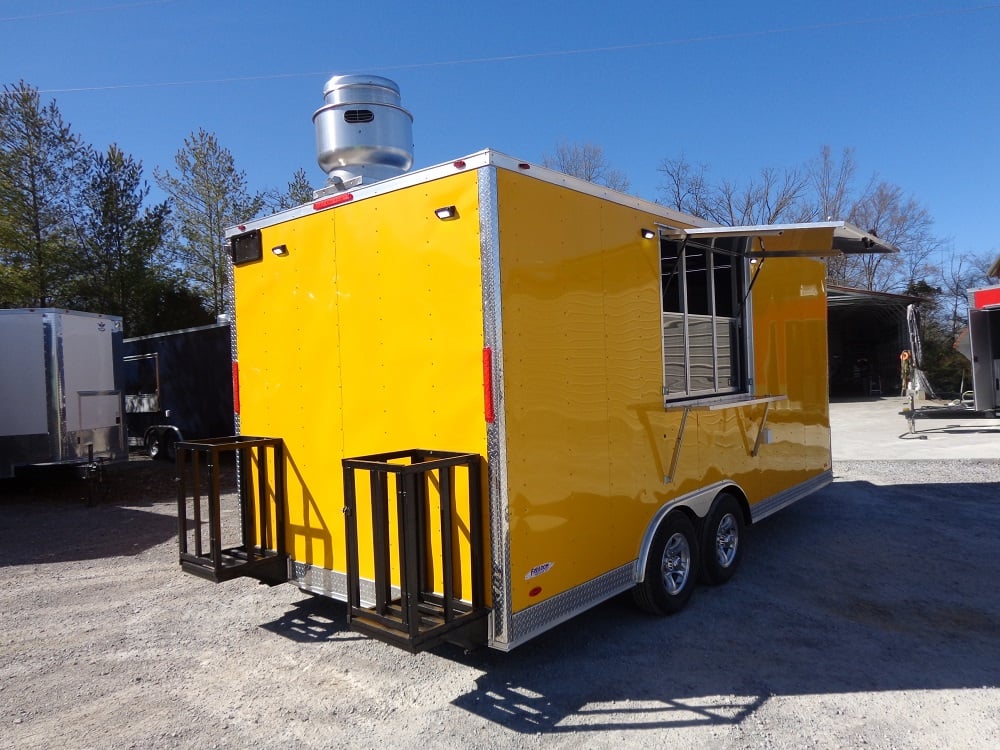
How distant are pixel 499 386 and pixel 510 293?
1.45ft

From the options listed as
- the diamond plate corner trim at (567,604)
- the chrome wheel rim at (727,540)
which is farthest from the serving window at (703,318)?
the diamond plate corner trim at (567,604)

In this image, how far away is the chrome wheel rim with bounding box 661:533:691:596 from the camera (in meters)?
4.39

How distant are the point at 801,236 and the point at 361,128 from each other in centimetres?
309

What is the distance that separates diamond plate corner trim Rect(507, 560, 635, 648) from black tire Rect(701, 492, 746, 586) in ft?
3.23

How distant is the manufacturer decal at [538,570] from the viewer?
3303mm

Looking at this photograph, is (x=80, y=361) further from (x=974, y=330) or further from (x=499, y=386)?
(x=974, y=330)

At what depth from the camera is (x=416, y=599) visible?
3.03 m

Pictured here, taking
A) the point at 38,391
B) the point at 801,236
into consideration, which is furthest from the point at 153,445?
the point at 801,236

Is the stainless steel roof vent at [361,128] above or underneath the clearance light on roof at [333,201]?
above

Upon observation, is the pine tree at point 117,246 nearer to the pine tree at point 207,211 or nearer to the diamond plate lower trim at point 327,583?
the pine tree at point 207,211

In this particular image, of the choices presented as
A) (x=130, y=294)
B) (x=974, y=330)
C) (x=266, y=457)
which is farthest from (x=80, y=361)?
(x=974, y=330)

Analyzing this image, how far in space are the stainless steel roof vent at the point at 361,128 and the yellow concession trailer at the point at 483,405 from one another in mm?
686

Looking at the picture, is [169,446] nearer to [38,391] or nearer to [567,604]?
[38,391]

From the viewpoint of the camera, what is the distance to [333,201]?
394 cm
